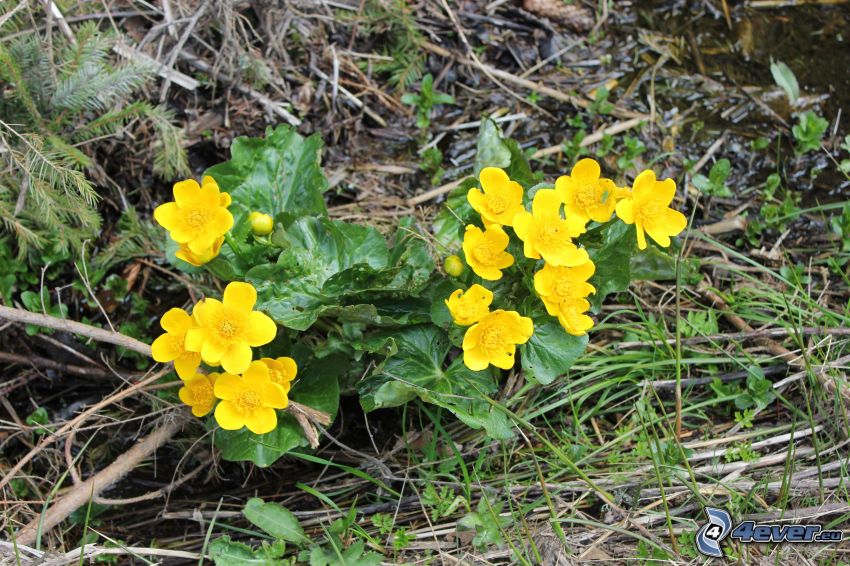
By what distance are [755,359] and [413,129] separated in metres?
1.77

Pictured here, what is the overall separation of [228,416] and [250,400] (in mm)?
83

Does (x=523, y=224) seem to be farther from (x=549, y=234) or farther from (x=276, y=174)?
(x=276, y=174)

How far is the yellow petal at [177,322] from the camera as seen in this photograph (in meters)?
2.01

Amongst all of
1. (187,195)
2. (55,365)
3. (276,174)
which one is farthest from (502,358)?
(55,365)

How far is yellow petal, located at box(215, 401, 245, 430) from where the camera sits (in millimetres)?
2023

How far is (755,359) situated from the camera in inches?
105

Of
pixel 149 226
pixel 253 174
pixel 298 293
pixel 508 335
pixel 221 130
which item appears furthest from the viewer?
pixel 221 130

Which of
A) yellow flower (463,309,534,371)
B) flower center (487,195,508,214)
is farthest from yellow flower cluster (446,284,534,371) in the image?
flower center (487,195,508,214)

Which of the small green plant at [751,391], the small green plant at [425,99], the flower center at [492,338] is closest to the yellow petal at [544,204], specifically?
the flower center at [492,338]

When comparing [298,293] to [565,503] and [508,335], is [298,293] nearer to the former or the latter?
[508,335]

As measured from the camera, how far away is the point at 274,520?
7.59 feet

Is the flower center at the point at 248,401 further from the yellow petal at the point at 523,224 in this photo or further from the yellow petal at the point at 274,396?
the yellow petal at the point at 523,224

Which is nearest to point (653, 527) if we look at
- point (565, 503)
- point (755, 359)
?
point (565, 503)

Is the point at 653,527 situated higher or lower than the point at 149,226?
lower
